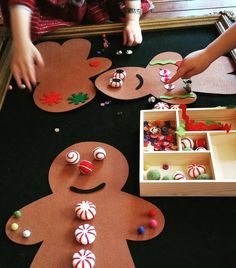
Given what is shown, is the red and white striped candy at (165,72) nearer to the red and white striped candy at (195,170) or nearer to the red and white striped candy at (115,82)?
the red and white striped candy at (115,82)

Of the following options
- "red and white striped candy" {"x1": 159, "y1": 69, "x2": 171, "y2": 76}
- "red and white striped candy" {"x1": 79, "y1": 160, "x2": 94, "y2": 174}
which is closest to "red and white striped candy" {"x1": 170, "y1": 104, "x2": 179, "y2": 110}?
"red and white striped candy" {"x1": 159, "y1": 69, "x2": 171, "y2": 76}

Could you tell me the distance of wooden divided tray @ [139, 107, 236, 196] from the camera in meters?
Answer: 0.63

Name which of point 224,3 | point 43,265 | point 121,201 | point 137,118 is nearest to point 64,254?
point 43,265

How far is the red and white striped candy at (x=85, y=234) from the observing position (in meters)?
0.59

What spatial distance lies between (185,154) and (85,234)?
26cm

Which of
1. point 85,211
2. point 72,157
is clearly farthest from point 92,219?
point 72,157

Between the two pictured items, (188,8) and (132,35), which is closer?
(132,35)

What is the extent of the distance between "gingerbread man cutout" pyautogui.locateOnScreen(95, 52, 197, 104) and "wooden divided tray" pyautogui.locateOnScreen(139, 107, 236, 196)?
0.26 feet

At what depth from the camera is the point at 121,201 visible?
0.65m

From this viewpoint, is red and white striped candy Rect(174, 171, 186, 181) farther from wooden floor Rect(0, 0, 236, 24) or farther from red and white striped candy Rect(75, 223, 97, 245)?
wooden floor Rect(0, 0, 236, 24)

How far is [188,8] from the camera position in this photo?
1.26 m

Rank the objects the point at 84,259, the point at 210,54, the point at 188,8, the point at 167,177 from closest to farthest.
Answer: the point at 84,259 → the point at 167,177 → the point at 210,54 → the point at 188,8

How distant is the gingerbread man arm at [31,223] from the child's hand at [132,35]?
0.55 m

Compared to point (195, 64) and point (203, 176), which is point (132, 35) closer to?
point (195, 64)
